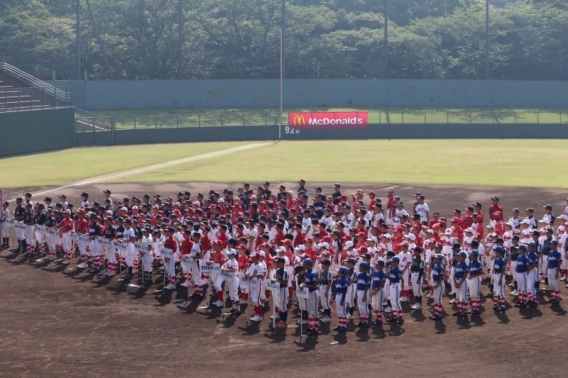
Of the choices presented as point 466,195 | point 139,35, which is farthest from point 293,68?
point 466,195

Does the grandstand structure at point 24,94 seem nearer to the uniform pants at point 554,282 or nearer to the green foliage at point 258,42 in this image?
the green foliage at point 258,42

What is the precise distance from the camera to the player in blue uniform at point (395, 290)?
2136 cm

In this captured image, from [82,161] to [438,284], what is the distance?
122 ft

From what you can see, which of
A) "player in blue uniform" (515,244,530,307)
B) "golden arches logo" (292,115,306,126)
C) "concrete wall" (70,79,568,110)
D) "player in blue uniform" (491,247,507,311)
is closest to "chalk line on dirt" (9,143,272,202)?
"golden arches logo" (292,115,306,126)

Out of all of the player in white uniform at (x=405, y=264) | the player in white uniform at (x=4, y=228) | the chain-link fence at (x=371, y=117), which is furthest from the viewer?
the chain-link fence at (x=371, y=117)

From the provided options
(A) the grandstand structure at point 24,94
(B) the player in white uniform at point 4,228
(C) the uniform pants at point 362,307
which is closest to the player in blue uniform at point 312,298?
(C) the uniform pants at point 362,307

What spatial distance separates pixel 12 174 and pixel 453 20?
6287 centimetres

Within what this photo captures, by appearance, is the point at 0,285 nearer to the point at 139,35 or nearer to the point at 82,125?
the point at 82,125

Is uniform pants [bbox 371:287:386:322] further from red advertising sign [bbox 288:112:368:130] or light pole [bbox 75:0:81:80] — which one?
light pole [bbox 75:0:81:80]

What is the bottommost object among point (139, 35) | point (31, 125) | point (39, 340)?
point (39, 340)

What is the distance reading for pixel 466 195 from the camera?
1615 inches

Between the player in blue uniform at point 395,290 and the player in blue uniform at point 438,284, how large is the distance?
2.83 feet

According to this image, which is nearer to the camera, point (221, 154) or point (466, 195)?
point (466, 195)

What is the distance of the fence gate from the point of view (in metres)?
66.7
